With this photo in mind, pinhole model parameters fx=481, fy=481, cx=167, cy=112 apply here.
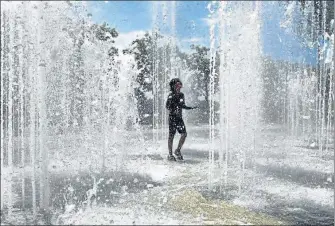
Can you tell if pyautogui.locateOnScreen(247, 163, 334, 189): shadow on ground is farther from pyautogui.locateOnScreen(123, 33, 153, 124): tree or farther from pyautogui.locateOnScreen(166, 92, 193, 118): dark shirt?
pyautogui.locateOnScreen(123, 33, 153, 124): tree

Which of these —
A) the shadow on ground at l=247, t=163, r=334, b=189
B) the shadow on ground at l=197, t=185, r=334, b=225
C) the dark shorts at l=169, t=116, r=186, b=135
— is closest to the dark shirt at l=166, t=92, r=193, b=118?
the dark shorts at l=169, t=116, r=186, b=135

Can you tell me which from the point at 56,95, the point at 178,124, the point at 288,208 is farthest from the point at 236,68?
the point at 288,208

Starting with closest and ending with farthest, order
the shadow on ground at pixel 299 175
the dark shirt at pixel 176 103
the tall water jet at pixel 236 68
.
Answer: the shadow on ground at pixel 299 175
the dark shirt at pixel 176 103
the tall water jet at pixel 236 68

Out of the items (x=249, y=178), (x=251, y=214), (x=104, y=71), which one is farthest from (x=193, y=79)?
(x=251, y=214)

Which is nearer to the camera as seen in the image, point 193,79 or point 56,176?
point 56,176

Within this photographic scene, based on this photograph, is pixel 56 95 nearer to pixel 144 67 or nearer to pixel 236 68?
pixel 236 68

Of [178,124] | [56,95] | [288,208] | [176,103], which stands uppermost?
[56,95]

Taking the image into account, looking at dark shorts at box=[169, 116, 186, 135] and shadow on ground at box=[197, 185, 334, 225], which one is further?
dark shorts at box=[169, 116, 186, 135]

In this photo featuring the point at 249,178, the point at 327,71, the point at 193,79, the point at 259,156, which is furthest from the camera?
the point at 193,79

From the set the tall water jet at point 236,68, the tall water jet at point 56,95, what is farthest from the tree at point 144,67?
the tall water jet at point 236,68

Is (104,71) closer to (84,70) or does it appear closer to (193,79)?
(84,70)

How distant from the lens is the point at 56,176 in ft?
22.7

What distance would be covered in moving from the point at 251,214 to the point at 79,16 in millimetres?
7281

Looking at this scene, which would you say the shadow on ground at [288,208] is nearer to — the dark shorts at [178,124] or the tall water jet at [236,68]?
the dark shorts at [178,124]
